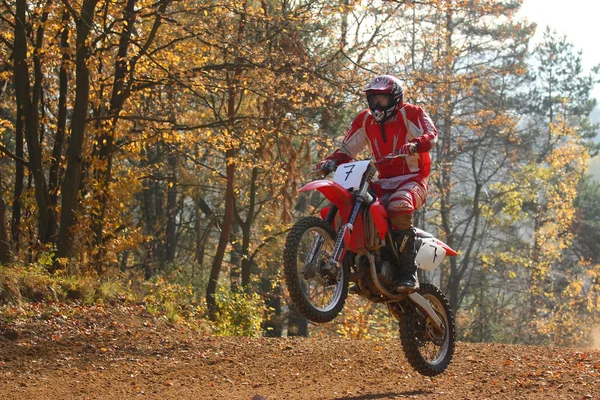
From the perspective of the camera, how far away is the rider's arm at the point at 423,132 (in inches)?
307

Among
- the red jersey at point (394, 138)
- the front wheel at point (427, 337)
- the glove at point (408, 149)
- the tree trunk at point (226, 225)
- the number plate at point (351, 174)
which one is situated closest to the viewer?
the number plate at point (351, 174)

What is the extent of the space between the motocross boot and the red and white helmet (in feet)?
3.71

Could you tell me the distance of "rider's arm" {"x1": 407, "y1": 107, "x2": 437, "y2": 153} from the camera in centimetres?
780

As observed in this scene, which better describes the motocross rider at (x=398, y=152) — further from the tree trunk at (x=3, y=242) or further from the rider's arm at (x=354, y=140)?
the tree trunk at (x=3, y=242)

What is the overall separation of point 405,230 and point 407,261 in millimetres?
300

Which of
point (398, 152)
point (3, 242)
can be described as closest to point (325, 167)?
point (398, 152)

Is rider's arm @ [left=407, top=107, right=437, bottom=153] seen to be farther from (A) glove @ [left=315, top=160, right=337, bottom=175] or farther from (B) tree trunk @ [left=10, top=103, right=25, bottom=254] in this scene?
(B) tree trunk @ [left=10, top=103, right=25, bottom=254]

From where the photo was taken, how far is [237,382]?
8523 millimetres

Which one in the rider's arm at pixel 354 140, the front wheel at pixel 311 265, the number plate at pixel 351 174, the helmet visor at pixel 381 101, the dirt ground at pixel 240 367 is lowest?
the dirt ground at pixel 240 367

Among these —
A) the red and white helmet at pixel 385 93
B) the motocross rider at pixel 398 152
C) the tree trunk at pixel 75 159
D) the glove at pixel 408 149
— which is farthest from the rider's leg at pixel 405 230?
the tree trunk at pixel 75 159

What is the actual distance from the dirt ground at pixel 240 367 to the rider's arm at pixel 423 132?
90.1 inches

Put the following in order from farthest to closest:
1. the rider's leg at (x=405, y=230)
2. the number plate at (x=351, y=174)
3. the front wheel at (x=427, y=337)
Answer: the front wheel at (x=427, y=337)
the rider's leg at (x=405, y=230)
the number plate at (x=351, y=174)

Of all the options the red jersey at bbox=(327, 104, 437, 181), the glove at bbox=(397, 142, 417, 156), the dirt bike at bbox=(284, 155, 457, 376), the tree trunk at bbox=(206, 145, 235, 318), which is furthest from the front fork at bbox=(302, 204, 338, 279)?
the tree trunk at bbox=(206, 145, 235, 318)

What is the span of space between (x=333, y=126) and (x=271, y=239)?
4.53 metres
